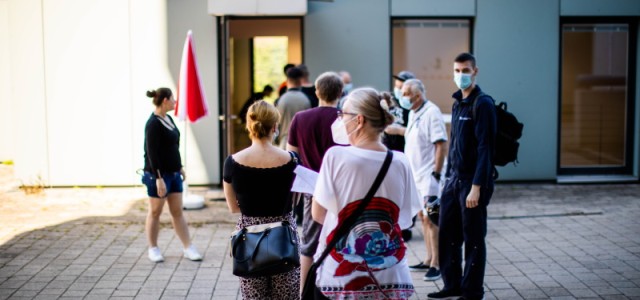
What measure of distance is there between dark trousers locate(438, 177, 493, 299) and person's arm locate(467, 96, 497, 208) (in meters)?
0.08

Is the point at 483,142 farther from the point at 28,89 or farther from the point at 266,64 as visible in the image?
→ the point at 266,64

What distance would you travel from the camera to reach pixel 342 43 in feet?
39.7

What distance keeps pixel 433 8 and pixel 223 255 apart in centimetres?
585

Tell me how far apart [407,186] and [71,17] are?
9.17 meters

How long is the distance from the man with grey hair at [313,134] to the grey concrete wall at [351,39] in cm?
594

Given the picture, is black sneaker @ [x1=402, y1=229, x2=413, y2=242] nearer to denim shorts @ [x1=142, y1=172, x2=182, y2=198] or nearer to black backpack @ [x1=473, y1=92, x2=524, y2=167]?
denim shorts @ [x1=142, y1=172, x2=182, y2=198]

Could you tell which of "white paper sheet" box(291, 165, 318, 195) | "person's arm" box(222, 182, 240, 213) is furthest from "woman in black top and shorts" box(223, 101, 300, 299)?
"white paper sheet" box(291, 165, 318, 195)

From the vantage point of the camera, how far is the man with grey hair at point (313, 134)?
20.2 ft

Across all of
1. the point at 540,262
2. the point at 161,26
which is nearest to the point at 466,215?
the point at 540,262

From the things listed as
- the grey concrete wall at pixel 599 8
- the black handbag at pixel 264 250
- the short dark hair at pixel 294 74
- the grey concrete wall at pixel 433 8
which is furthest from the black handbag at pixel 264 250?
the grey concrete wall at pixel 599 8

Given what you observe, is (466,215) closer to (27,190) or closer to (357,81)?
(357,81)

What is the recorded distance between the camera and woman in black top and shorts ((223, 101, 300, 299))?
484 centimetres

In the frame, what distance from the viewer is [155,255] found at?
7805mm

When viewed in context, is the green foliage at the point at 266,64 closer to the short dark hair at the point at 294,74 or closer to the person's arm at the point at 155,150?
the short dark hair at the point at 294,74
